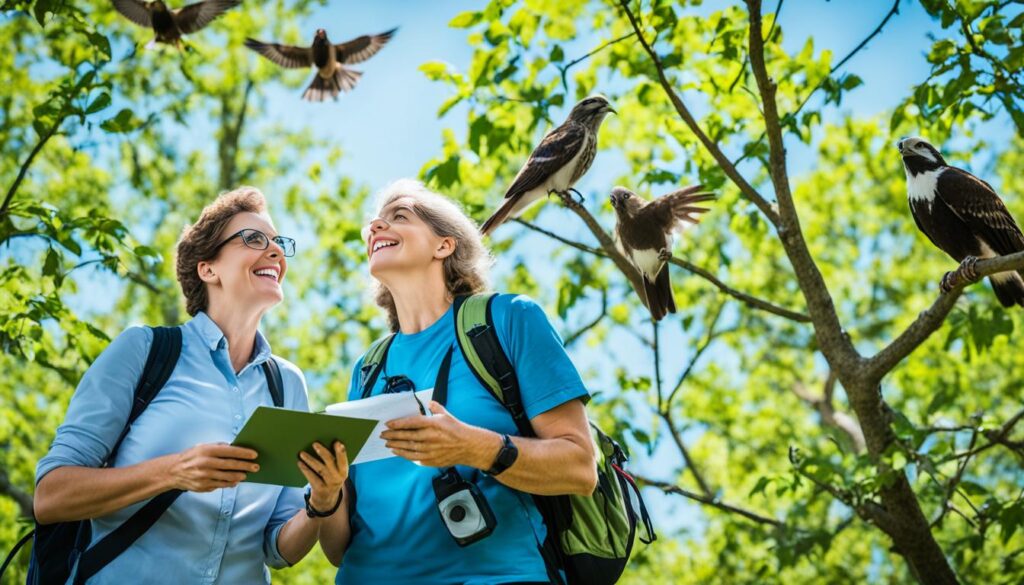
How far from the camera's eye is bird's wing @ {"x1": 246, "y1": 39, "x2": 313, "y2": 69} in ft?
32.7

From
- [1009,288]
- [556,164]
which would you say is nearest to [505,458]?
[556,164]

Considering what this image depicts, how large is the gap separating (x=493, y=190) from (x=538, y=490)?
13.4 m

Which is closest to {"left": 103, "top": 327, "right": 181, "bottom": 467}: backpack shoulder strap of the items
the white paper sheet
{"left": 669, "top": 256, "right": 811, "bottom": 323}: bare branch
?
the white paper sheet

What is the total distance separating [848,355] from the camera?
15.8 feet

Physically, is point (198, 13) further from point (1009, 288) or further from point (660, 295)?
point (1009, 288)

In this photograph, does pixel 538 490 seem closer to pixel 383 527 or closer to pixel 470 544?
pixel 470 544

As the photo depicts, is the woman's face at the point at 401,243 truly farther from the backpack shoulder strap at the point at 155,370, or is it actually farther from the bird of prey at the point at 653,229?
the bird of prey at the point at 653,229

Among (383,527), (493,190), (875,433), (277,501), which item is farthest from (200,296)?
(493,190)

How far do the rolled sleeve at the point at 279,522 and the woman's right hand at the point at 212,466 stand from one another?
0.59 metres

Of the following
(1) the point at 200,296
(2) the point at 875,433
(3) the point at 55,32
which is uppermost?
(3) the point at 55,32

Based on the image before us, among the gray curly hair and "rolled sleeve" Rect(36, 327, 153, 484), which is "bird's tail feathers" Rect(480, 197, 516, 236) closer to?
the gray curly hair

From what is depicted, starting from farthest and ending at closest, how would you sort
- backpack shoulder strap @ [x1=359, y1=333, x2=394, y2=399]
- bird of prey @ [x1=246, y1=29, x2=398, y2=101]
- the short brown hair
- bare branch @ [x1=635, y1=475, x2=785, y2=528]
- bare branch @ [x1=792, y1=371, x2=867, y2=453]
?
1. bare branch @ [x1=792, y1=371, x2=867, y2=453]
2. bird of prey @ [x1=246, y1=29, x2=398, y2=101]
3. bare branch @ [x1=635, y1=475, x2=785, y2=528]
4. the short brown hair
5. backpack shoulder strap @ [x1=359, y1=333, x2=394, y2=399]

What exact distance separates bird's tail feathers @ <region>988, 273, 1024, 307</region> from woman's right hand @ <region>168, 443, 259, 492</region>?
440cm

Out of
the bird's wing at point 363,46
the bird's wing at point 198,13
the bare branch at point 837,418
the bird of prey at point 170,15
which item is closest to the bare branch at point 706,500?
the bare branch at point 837,418
